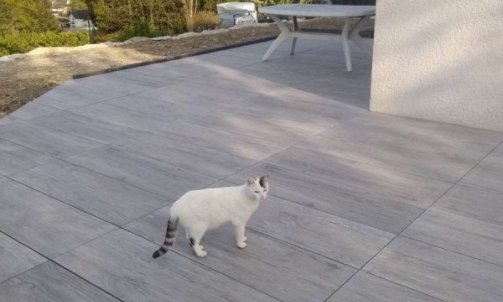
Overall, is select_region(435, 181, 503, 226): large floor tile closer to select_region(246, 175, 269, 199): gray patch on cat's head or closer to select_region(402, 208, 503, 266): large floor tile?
select_region(402, 208, 503, 266): large floor tile

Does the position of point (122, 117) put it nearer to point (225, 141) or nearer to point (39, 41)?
point (225, 141)

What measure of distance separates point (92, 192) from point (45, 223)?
409 mm

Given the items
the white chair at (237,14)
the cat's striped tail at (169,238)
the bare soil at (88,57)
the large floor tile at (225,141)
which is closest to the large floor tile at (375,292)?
the cat's striped tail at (169,238)

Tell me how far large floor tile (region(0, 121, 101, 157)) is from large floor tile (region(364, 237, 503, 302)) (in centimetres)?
249

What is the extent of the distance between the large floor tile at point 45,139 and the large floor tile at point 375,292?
244 centimetres

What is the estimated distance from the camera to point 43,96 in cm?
544

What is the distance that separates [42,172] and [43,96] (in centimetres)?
234

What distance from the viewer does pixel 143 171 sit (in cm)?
336

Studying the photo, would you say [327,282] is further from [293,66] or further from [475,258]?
[293,66]

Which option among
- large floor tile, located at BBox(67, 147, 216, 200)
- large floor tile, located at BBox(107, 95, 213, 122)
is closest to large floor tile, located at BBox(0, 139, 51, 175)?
large floor tile, located at BBox(67, 147, 216, 200)

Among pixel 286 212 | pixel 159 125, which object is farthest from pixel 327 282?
pixel 159 125

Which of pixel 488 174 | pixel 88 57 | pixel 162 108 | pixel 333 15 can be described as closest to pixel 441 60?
pixel 488 174

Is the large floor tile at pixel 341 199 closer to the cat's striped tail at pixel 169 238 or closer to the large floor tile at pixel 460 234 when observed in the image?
the large floor tile at pixel 460 234

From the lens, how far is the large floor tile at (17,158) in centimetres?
348
